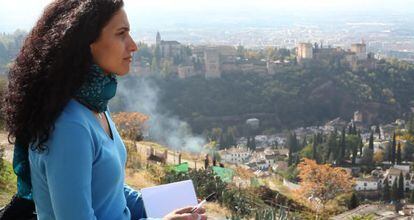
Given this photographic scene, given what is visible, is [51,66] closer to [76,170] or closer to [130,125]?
[76,170]

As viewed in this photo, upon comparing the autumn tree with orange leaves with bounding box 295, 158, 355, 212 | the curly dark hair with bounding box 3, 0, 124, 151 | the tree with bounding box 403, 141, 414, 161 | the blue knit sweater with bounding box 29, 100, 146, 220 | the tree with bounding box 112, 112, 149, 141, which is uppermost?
the curly dark hair with bounding box 3, 0, 124, 151

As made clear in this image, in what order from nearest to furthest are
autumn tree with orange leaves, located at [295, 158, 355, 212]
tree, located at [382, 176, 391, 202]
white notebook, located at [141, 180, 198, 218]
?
white notebook, located at [141, 180, 198, 218]
autumn tree with orange leaves, located at [295, 158, 355, 212]
tree, located at [382, 176, 391, 202]

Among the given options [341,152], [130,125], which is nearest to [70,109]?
[130,125]

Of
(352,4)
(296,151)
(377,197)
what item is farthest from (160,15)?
(377,197)

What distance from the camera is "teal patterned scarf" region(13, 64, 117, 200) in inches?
29.1

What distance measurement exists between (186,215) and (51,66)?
0.96 feet

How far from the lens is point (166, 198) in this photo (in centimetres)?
92

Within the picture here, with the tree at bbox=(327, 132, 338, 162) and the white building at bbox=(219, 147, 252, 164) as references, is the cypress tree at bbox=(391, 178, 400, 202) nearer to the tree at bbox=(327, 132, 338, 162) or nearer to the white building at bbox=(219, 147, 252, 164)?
the tree at bbox=(327, 132, 338, 162)

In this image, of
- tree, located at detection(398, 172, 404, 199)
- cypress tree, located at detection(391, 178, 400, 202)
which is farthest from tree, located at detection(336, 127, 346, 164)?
cypress tree, located at detection(391, 178, 400, 202)

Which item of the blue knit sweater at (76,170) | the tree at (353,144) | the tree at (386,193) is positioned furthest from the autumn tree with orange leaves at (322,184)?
the tree at (353,144)

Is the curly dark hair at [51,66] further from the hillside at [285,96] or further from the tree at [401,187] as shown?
the hillside at [285,96]

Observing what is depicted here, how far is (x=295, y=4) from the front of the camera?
18038 centimetres

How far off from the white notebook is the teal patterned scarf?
0.66ft

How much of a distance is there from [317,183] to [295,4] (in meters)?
176
